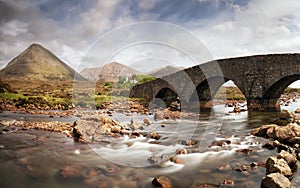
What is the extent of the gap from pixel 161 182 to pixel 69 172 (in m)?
2.15

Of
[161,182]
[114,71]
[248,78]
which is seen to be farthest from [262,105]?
[114,71]

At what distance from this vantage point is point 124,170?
583cm

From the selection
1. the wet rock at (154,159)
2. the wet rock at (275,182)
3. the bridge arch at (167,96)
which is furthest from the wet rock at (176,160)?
the bridge arch at (167,96)

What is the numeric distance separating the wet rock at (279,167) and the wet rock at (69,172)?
4.32 metres

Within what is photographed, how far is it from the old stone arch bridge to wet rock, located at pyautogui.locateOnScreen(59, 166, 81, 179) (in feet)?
61.9

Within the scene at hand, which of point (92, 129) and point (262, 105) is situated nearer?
point (92, 129)

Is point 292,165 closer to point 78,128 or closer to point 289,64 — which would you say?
point 78,128

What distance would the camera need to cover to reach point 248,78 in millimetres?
21984

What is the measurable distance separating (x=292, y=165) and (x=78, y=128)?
7.27m

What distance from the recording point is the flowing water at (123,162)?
5082mm

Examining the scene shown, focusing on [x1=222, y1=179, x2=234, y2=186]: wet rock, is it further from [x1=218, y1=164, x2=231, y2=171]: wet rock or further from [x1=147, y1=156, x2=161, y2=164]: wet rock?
[x1=147, y1=156, x2=161, y2=164]: wet rock

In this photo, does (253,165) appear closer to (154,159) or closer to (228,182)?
(228,182)

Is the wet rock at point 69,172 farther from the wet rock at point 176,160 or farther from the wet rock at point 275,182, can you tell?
the wet rock at point 275,182

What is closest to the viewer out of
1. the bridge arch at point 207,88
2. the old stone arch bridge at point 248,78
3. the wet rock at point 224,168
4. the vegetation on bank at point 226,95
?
the wet rock at point 224,168
